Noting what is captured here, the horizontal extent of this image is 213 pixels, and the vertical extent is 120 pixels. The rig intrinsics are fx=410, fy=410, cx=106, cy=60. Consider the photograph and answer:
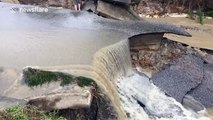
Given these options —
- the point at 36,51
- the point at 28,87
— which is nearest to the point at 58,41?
the point at 36,51

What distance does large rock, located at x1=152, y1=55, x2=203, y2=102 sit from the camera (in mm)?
7369

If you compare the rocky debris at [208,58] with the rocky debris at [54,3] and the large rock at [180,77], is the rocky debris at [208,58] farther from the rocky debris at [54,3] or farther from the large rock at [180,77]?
the rocky debris at [54,3]

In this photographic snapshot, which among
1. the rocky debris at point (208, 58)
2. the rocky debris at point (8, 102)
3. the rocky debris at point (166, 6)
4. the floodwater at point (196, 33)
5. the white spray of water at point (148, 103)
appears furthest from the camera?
the rocky debris at point (166, 6)

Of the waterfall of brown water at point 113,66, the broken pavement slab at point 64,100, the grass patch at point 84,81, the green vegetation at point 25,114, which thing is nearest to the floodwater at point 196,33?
the waterfall of brown water at point 113,66

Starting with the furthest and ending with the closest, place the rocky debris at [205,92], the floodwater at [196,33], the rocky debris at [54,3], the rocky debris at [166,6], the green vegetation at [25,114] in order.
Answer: the rocky debris at [166,6] < the rocky debris at [54,3] < the floodwater at [196,33] < the rocky debris at [205,92] < the green vegetation at [25,114]

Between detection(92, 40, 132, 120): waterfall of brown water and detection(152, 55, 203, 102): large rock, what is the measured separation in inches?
26.1

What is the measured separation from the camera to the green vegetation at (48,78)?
17.1 feet

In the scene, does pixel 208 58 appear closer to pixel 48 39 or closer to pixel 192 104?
pixel 192 104

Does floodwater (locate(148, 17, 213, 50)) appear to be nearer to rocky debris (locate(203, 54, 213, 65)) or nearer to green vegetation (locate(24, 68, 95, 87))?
rocky debris (locate(203, 54, 213, 65))

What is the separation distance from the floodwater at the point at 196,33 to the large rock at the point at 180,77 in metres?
1.38

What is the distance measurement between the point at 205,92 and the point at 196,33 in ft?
14.7

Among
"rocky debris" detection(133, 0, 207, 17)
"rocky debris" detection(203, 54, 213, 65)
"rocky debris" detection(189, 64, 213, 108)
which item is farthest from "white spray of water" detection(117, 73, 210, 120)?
"rocky debris" detection(133, 0, 207, 17)

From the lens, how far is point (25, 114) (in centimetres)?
442

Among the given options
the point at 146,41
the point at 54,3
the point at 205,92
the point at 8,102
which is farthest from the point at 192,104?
the point at 54,3
